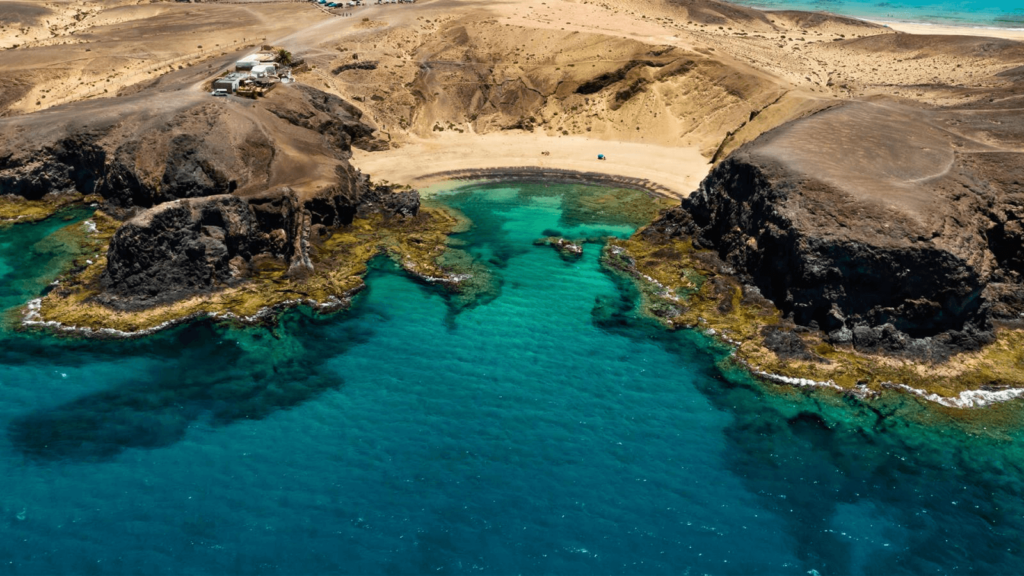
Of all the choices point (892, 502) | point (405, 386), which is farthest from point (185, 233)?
point (892, 502)

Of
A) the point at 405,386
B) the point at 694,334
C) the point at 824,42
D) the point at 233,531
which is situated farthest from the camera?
the point at 824,42

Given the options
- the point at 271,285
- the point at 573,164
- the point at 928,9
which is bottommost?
the point at 271,285

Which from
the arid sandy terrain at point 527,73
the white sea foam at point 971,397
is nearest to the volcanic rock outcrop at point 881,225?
the white sea foam at point 971,397

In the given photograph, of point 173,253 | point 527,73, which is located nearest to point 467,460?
point 173,253

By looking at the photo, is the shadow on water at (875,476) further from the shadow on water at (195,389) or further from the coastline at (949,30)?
the coastline at (949,30)

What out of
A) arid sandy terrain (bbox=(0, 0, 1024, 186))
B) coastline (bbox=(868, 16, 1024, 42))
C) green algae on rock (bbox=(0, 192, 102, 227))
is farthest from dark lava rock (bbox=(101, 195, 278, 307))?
coastline (bbox=(868, 16, 1024, 42))

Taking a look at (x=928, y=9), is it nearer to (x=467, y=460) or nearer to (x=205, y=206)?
(x=205, y=206)

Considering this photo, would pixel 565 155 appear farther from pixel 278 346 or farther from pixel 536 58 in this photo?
pixel 278 346
